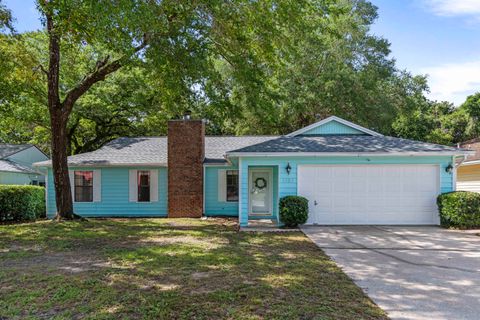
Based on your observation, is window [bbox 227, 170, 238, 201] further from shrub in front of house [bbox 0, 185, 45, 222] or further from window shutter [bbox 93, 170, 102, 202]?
shrub in front of house [bbox 0, 185, 45, 222]

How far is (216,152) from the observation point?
16672 millimetres

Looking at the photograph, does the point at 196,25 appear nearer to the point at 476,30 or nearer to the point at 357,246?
the point at 357,246

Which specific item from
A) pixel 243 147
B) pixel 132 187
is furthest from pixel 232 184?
pixel 132 187

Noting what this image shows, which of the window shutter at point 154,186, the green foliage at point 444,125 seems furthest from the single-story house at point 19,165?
the green foliage at point 444,125

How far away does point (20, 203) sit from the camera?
591 inches

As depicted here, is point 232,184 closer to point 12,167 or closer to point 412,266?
point 412,266

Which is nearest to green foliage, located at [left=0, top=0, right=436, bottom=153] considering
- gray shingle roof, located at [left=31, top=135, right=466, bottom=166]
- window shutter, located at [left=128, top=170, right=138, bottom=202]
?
gray shingle roof, located at [left=31, top=135, right=466, bottom=166]

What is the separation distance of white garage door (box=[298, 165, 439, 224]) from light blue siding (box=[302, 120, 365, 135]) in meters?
3.45

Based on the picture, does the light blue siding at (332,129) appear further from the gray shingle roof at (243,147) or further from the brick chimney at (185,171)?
the brick chimney at (185,171)

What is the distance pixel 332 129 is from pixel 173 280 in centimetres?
1107

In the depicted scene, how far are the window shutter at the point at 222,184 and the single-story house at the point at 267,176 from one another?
44 mm

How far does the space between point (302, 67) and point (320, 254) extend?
16.9m

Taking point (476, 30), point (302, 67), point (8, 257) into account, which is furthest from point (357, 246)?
point (302, 67)

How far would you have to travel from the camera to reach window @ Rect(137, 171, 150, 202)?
1570cm
